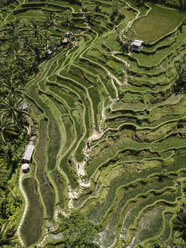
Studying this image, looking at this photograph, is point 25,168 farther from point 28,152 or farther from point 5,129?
point 5,129

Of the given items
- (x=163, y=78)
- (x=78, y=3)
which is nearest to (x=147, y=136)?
(x=163, y=78)

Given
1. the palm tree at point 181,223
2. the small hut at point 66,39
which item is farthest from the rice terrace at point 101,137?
the small hut at point 66,39

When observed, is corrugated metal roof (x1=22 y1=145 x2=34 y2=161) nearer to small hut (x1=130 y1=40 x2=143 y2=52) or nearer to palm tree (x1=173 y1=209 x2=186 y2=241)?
palm tree (x1=173 y1=209 x2=186 y2=241)

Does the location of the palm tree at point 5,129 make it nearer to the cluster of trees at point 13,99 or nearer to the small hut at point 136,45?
the cluster of trees at point 13,99

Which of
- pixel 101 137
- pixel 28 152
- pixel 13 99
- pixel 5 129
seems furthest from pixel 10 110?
pixel 101 137

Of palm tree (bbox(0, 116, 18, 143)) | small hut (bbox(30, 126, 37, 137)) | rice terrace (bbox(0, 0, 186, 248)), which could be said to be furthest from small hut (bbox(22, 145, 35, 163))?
palm tree (bbox(0, 116, 18, 143))

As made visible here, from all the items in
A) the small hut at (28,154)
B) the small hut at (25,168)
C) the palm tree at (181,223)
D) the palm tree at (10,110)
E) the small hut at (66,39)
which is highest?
the small hut at (66,39)
